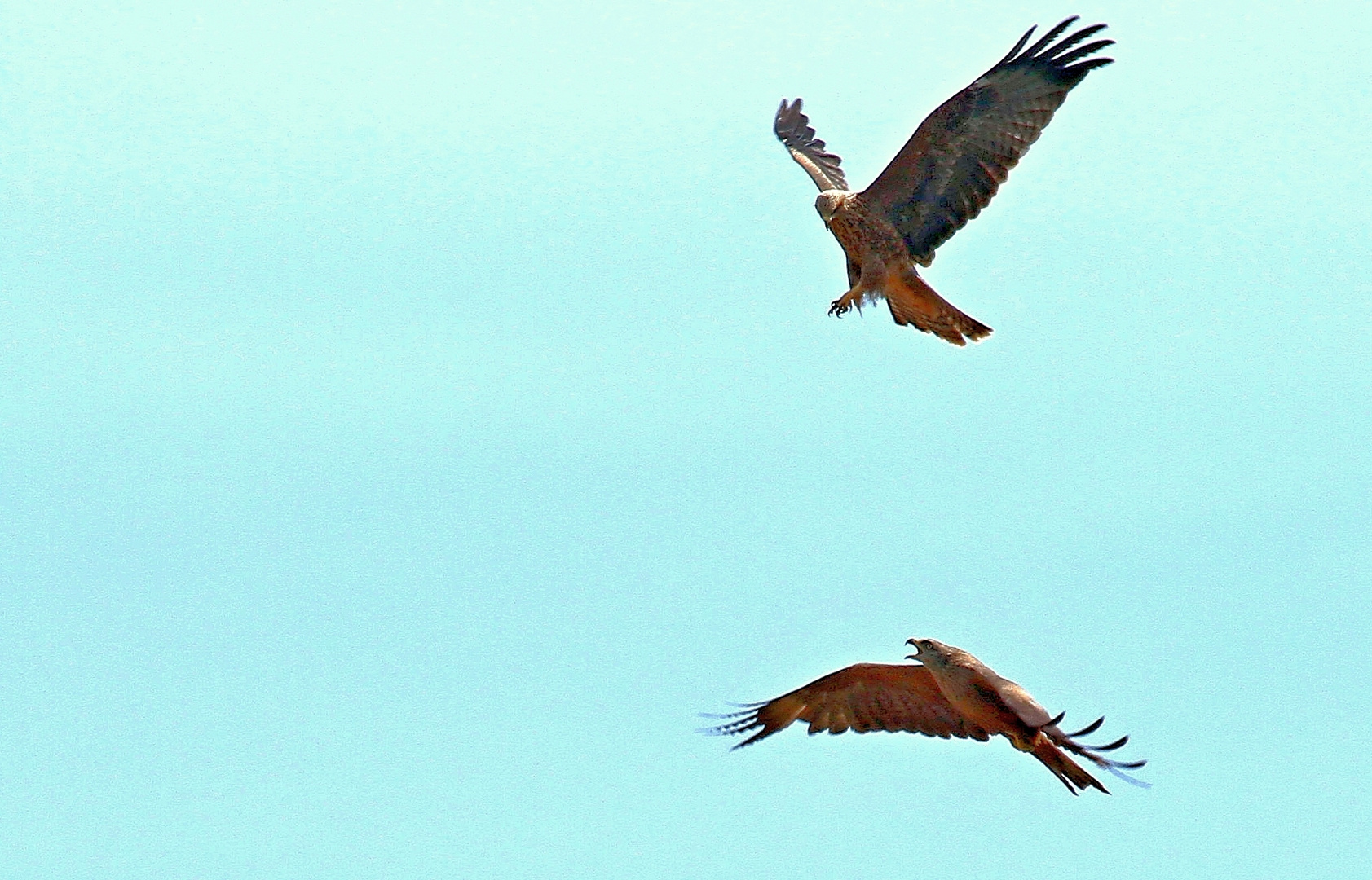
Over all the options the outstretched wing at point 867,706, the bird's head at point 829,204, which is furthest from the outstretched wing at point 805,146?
the outstretched wing at point 867,706

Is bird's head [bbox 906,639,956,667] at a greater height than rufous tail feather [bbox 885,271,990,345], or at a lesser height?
lesser

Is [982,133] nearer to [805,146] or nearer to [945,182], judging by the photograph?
[945,182]

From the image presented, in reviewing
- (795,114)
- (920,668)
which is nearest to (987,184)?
(920,668)

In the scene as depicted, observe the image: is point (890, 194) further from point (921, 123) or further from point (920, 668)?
point (920, 668)

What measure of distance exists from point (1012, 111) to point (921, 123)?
24.0 inches

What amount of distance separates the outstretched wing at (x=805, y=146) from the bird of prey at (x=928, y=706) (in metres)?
4.81

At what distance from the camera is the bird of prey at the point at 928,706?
10.9m

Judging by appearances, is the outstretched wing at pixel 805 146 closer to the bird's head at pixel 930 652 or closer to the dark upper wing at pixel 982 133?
the dark upper wing at pixel 982 133

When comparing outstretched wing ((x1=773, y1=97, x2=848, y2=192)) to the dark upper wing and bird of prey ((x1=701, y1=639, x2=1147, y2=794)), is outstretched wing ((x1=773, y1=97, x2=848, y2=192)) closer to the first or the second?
the dark upper wing

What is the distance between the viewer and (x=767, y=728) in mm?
13023

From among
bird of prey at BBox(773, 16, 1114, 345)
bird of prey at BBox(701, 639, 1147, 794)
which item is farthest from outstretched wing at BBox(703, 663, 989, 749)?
bird of prey at BBox(773, 16, 1114, 345)

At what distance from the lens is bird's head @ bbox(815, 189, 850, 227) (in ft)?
45.9

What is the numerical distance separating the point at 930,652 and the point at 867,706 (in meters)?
0.94

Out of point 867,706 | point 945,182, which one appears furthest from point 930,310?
point 867,706
